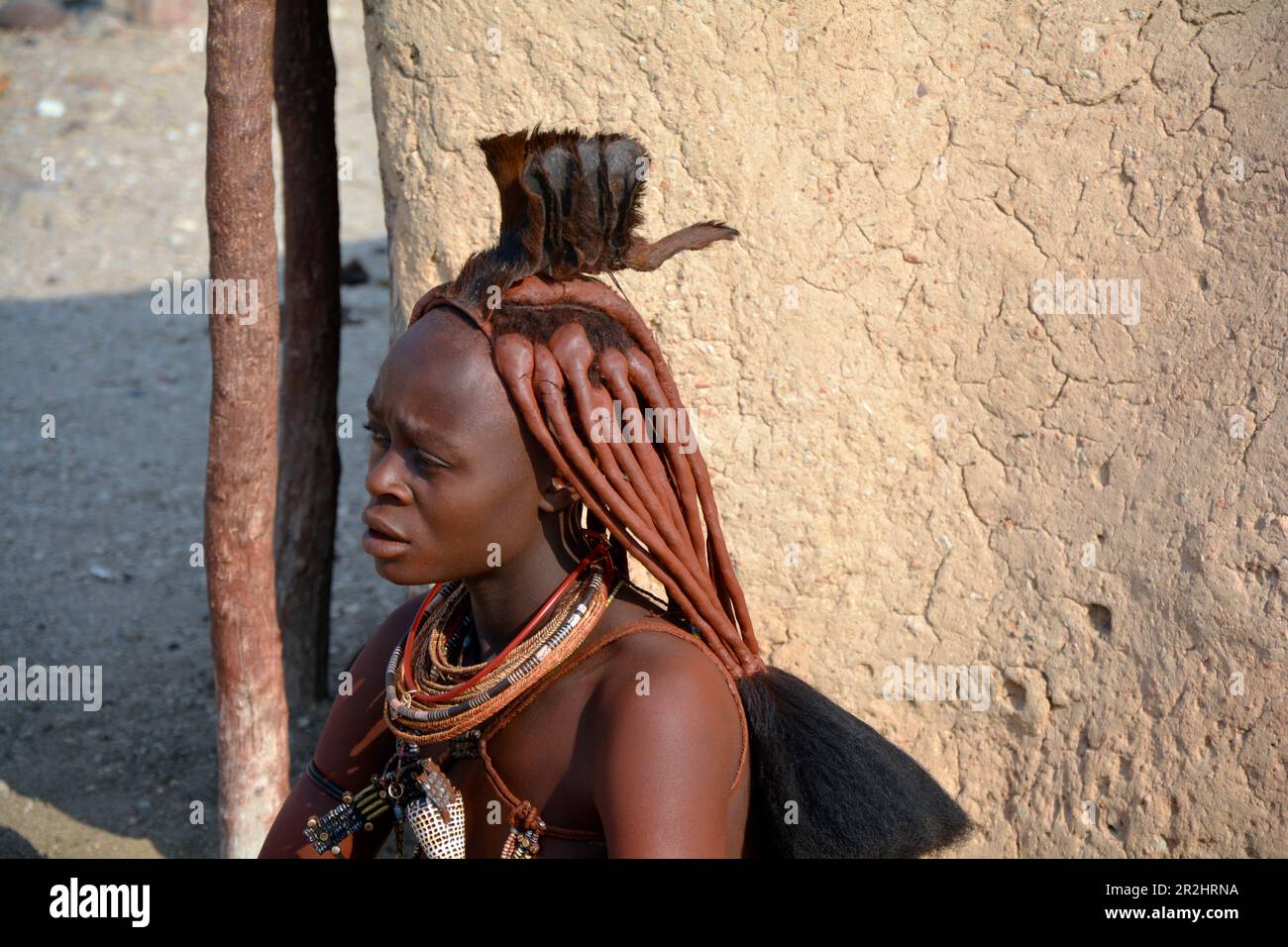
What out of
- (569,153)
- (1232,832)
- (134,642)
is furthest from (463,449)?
(134,642)

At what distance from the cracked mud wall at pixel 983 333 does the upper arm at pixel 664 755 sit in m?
1.22

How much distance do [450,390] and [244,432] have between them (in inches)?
67.0

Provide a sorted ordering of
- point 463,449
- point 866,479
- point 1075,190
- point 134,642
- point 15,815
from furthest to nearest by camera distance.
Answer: point 134,642
point 15,815
point 866,479
point 1075,190
point 463,449

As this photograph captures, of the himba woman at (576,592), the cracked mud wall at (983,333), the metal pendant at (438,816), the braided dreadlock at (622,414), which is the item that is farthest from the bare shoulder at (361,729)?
the cracked mud wall at (983,333)

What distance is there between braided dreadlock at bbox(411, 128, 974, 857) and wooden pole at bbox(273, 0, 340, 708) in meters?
2.39

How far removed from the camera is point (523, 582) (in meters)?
2.38

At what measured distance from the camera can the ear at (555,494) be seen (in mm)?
2311

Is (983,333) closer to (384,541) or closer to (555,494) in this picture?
(555,494)

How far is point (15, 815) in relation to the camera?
4418 mm

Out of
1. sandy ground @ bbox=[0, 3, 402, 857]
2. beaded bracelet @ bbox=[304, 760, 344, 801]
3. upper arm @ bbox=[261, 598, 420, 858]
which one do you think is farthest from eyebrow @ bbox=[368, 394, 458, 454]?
sandy ground @ bbox=[0, 3, 402, 857]

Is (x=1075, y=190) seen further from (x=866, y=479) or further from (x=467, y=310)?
(x=467, y=310)

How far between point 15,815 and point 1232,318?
12.8 ft

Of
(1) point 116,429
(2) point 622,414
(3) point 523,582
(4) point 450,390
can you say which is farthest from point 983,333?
(1) point 116,429

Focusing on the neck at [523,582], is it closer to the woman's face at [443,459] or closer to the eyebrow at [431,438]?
the woman's face at [443,459]
